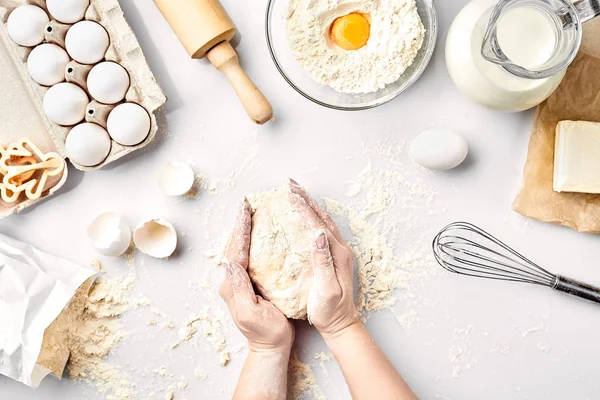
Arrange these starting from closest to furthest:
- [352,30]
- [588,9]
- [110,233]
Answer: [588,9]
[352,30]
[110,233]

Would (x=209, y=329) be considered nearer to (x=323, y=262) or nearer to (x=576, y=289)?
(x=323, y=262)

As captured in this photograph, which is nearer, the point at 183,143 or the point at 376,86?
the point at 376,86

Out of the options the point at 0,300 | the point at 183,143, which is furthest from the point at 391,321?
the point at 0,300

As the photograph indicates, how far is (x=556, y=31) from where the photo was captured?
1.18 m

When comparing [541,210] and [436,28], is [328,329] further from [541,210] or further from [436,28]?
[436,28]

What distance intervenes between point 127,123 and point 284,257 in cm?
48

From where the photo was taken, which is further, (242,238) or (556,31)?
(242,238)

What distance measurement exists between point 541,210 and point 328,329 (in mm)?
596

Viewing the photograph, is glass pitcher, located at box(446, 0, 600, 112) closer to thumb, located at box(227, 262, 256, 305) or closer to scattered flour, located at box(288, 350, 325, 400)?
thumb, located at box(227, 262, 256, 305)

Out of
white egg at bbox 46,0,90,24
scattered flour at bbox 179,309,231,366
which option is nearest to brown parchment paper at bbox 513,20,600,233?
scattered flour at bbox 179,309,231,366

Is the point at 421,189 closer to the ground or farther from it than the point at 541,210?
farther from it

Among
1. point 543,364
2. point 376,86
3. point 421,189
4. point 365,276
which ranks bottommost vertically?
point 543,364

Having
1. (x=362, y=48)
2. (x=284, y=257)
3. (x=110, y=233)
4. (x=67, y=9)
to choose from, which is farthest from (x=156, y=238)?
(x=362, y=48)

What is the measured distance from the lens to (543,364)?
1.46 m
